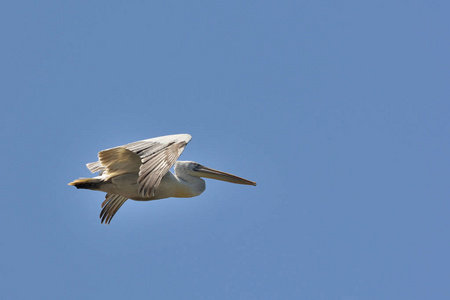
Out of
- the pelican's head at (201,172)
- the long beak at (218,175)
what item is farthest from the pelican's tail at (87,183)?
the long beak at (218,175)

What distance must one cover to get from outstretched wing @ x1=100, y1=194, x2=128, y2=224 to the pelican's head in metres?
1.96

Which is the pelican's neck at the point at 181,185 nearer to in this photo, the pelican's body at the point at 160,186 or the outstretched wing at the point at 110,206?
the pelican's body at the point at 160,186

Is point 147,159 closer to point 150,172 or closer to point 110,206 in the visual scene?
point 150,172

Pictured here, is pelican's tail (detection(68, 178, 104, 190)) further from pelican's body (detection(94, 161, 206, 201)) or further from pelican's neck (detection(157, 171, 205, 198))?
pelican's neck (detection(157, 171, 205, 198))

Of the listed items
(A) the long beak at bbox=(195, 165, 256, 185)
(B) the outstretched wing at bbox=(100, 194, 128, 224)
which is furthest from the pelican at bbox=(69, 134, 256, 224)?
(B) the outstretched wing at bbox=(100, 194, 128, 224)

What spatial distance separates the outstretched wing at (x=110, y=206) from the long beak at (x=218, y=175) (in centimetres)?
208

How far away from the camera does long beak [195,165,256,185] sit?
14.8m

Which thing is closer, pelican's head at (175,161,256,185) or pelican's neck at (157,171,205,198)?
pelican's neck at (157,171,205,198)

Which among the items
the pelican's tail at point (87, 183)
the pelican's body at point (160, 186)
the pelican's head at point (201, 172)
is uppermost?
the pelican's head at point (201, 172)

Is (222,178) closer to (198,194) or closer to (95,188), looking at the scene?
(198,194)

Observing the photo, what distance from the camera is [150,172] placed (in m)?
12.0

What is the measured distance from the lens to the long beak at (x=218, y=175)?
48.5 ft

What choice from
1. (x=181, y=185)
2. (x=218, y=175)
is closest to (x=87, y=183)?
(x=181, y=185)

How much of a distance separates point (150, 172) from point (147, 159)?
0.37 meters
